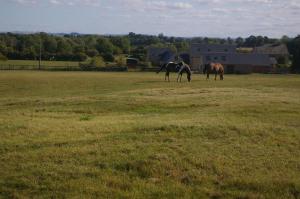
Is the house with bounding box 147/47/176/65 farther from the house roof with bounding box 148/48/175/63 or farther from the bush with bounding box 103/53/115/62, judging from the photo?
the bush with bounding box 103/53/115/62

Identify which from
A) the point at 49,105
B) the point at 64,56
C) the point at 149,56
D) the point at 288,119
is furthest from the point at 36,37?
the point at 288,119

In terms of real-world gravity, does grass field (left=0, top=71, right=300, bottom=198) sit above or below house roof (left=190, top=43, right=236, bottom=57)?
below

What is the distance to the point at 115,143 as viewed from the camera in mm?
11562

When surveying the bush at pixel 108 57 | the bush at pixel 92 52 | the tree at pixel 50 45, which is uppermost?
the tree at pixel 50 45

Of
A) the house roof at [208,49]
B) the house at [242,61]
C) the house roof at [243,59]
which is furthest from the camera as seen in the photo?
the house roof at [208,49]

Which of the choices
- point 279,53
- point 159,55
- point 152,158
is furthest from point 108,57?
point 152,158

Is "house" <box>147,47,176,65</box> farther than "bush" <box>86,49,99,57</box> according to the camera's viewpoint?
No

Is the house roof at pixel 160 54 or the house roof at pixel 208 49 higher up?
the house roof at pixel 208 49

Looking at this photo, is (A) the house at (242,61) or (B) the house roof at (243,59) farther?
(B) the house roof at (243,59)

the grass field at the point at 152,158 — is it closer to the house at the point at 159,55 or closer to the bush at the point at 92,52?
the house at the point at 159,55

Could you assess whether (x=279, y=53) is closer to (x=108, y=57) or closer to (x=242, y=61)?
(x=242, y=61)

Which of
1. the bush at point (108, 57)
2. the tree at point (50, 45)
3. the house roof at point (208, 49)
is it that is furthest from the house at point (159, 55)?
the tree at point (50, 45)

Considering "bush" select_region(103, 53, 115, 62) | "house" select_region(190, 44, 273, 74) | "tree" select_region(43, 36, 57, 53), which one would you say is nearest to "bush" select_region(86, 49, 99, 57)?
"bush" select_region(103, 53, 115, 62)

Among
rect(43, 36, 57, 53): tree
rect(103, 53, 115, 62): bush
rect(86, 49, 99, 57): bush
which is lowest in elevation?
rect(103, 53, 115, 62): bush
